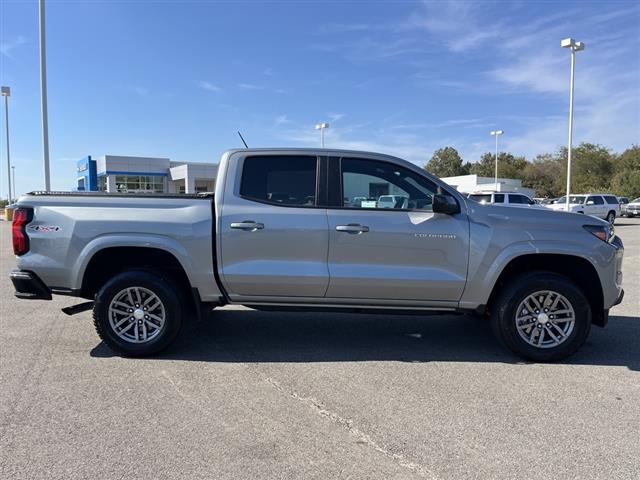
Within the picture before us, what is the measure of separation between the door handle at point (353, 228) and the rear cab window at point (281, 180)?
0.37 m

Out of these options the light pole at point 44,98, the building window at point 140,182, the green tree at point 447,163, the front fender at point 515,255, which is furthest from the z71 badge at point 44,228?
the green tree at point 447,163

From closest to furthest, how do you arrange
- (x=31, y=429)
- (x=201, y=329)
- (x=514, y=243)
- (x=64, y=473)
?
(x=64, y=473), (x=31, y=429), (x=514, y=243), (x=201, y=329)

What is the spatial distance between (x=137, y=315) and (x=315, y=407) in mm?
2162

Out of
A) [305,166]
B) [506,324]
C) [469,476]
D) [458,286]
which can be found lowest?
[469,476]

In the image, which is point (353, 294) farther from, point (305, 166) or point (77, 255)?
point (77, 255)

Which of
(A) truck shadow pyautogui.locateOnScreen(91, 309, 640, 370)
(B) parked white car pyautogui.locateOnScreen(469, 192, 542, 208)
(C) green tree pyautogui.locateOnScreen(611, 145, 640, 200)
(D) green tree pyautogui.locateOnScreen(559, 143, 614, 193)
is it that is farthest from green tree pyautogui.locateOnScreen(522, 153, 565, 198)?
(A) truck shadow pyautogui.locateOnScreen(91, 309, 640, 370)

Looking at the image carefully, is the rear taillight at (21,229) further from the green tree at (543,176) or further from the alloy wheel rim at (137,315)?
the green tree at (543,176)

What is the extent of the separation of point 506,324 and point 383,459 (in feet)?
7.68

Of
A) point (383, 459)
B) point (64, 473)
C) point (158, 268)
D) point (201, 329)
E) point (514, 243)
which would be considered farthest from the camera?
point (201, 329)

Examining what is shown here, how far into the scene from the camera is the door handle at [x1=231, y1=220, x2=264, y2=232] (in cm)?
497

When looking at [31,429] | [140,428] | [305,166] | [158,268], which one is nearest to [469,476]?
[140,428]

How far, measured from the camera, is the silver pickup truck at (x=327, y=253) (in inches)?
196

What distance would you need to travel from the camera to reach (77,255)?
5.02 metres

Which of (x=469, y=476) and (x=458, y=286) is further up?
(x=458, y=286)
